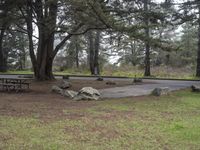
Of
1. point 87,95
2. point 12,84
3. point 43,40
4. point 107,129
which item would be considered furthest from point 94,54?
point 107,129

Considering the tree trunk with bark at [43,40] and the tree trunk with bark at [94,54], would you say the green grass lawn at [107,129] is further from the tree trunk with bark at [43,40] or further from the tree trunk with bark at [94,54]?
the tree trunk with bark at [94,54]

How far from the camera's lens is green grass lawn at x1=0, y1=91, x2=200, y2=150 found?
6.06 metres

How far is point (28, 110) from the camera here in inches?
390

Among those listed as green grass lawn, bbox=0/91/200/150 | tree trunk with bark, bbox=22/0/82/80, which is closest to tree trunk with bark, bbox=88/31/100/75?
tree trunk with bark, bbox=22/0/82/80

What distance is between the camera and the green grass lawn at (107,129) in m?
6.06

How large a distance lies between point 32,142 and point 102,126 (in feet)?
6.60

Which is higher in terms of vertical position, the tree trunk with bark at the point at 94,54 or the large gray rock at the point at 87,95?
the tree trunk with bark at the point at 94,54

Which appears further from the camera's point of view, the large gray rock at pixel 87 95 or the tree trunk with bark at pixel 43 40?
the tree trunk with bark at pixel 43 40

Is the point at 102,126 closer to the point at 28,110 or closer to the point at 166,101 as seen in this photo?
the point at 28,110

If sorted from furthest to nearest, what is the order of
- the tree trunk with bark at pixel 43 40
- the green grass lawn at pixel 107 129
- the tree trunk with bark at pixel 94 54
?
the tree trunk with bark at pixel 94 54 < the tree trunk with bark at pixel 43 40 < the green grass lawn at pixel 107 129

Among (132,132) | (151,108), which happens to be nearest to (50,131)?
(132,132)

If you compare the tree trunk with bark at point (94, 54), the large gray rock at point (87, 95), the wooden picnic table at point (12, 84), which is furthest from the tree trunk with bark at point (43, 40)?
the tree trunk with bark at point (94, 54)

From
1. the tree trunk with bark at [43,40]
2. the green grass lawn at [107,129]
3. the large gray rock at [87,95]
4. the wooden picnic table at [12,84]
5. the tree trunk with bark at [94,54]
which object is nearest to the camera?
the green grass lawn at [107,129]

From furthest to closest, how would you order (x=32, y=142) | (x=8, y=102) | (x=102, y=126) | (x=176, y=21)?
(x=176, y=21) < (x=8, y=102) < (x=102, y=126) < (x=32, y=142)
